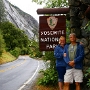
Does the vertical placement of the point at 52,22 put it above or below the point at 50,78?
above

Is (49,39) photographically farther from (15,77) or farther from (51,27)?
(15,77)

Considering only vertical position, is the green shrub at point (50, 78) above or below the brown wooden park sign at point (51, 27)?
below

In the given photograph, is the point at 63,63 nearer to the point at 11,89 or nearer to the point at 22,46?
the point at 11,89

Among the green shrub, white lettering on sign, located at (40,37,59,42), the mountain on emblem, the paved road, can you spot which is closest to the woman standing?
white lettering on sign, located at (40,37,59,42)

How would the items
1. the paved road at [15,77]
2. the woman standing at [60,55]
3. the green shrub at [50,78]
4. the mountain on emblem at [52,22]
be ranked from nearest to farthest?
the woman standing at [60,55], the mountain on emblem at [52,22], the green shrub at [50,78], the paved road at [15,77]

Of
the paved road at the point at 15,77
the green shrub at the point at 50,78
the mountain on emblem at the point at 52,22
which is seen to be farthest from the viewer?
the paved road at the point at 15,77

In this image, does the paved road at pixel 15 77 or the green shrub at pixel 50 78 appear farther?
the paved road at pixel 15 77

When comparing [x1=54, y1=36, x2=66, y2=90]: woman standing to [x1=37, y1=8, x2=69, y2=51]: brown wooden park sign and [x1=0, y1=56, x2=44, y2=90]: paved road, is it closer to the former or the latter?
[x1=37, y1=8, x2=69, y2=51]: brown wooden park sign

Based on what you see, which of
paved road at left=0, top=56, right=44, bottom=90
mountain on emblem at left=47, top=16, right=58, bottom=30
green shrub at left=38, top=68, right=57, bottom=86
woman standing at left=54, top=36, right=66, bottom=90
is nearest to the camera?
woman standing at left=54, top=36, right=66, bottom=90

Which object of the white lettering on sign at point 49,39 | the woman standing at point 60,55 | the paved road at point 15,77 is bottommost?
the paved road at point 15,77

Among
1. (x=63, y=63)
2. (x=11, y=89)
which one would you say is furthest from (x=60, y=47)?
(x=11, y=89)

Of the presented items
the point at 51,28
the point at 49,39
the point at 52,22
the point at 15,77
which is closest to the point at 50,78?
the point at 49,39

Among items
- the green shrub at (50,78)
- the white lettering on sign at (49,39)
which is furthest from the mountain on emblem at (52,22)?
the green shrub at (50,78)

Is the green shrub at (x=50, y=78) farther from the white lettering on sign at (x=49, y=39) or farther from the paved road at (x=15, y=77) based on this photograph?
the white lettering on sign at (x=49, y=39)
